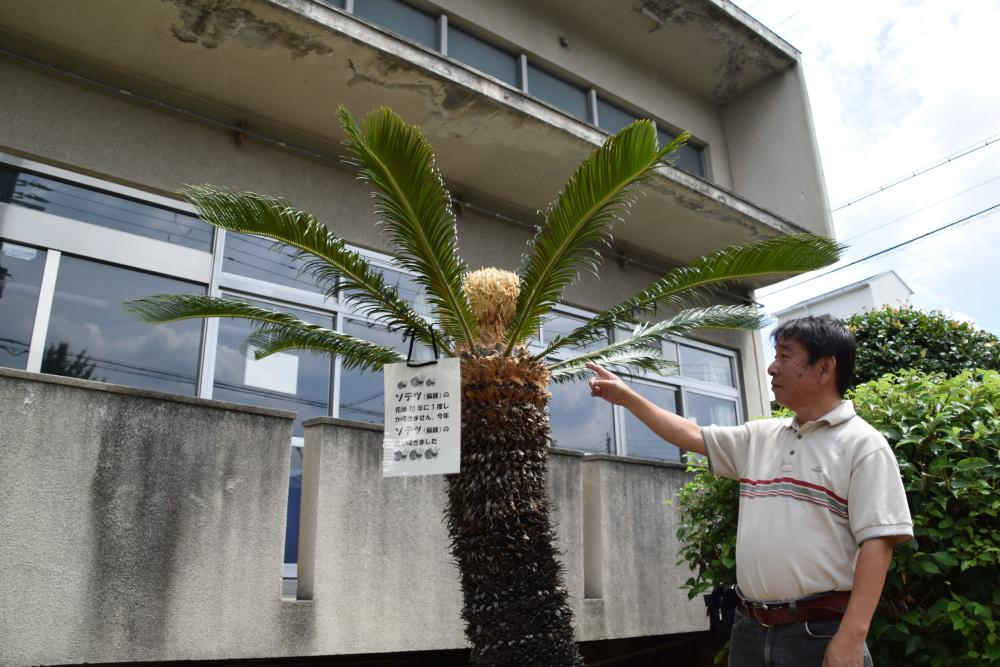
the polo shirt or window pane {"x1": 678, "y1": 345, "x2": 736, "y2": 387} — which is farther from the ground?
window pane {"x1": 678, "y1": 345, "x2": 736, "y2": 387}

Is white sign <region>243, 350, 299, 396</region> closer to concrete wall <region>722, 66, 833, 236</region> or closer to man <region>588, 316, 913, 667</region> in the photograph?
man <region>588, 316, 913, 667</region>

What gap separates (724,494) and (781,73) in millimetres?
9218

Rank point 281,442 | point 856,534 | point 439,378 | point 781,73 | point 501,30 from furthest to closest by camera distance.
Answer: point 781,73 → point 501,30 → point 281,442 → point 439,378 → point 856,534

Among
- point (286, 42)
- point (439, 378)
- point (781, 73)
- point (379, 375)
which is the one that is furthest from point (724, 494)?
point (781, 73)

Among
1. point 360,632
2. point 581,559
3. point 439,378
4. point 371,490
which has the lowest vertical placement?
point 360,632

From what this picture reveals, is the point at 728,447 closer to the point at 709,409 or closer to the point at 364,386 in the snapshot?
the point at 364,386

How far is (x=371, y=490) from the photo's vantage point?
20.8 feet

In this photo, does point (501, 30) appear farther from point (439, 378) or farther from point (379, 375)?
point (439, 378)

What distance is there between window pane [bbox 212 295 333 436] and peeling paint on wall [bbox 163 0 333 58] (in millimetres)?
2281

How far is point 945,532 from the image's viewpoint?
4.48 m

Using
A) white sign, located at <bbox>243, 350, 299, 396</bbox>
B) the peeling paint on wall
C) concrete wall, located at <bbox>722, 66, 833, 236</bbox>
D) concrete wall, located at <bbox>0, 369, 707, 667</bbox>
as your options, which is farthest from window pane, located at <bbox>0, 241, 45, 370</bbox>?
concrete wall, located at <bbox>722, 66, 833, 236</bbox>

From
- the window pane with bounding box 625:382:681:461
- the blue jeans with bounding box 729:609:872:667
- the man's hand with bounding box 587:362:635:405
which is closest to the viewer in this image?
the blue jeans with bounding box 729:609:872:667

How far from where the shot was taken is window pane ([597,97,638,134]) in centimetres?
1159

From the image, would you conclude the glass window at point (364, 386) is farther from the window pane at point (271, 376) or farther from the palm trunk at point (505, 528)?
the palm trunk at point (505, 528)
